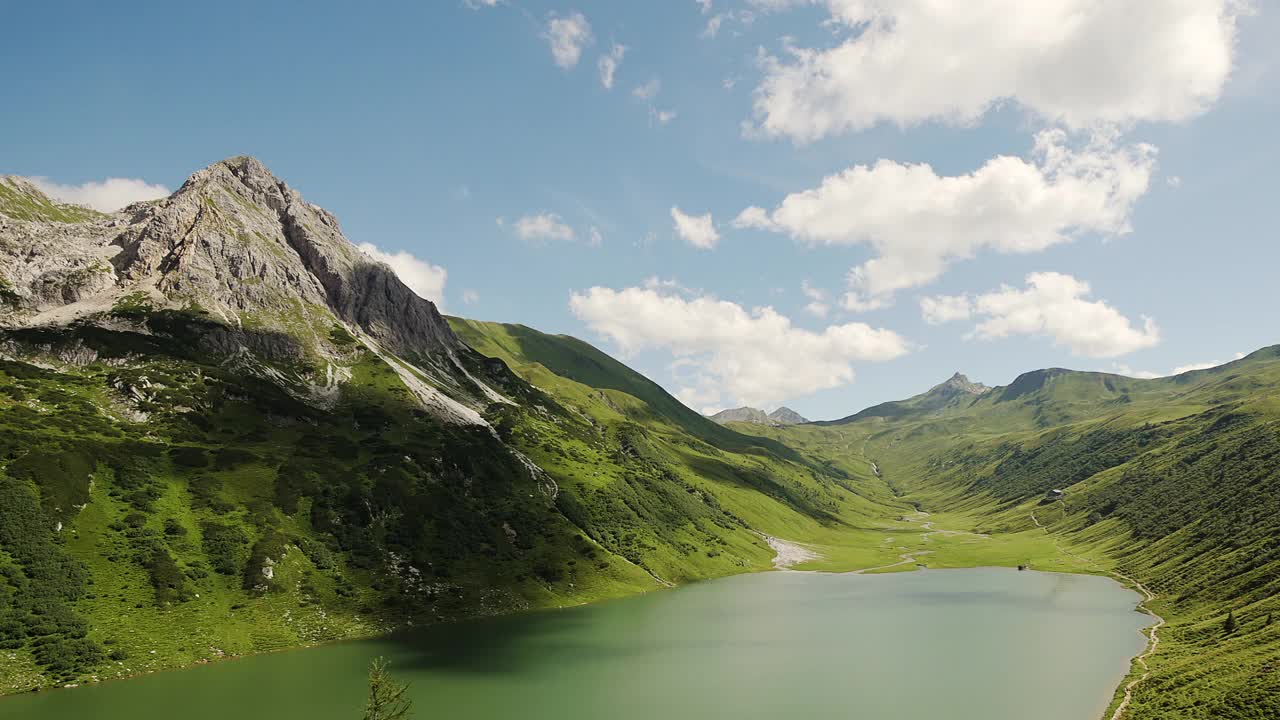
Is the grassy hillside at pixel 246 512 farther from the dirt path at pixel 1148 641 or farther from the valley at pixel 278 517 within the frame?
the dirt path at pixel 1148 641

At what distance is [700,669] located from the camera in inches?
3248

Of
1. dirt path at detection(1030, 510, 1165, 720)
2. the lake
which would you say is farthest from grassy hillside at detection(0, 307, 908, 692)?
dirt path at detection(1030, 510, 1165, 720)

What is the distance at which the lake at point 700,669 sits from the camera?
212 ft

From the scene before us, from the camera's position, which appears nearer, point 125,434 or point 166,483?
point 166,483

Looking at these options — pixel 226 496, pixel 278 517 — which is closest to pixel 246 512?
pixel 278 517

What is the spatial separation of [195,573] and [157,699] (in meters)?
33.0

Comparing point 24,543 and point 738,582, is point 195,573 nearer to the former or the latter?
point 24,543

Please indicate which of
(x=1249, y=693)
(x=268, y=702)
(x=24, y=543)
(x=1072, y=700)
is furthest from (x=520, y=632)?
(x=1249, y=693)

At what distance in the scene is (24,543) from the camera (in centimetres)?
8225

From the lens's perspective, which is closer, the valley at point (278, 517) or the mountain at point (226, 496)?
the valley at point (278, 517)

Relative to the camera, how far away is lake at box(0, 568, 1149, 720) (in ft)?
212

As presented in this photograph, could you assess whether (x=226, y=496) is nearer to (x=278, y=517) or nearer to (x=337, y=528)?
(x=278, y=517)

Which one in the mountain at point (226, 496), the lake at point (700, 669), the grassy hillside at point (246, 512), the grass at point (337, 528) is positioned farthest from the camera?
the mountain at point (226, 496)

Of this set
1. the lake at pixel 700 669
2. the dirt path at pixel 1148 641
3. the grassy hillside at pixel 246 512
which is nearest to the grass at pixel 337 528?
the grassy hillside at pixel 246 512
